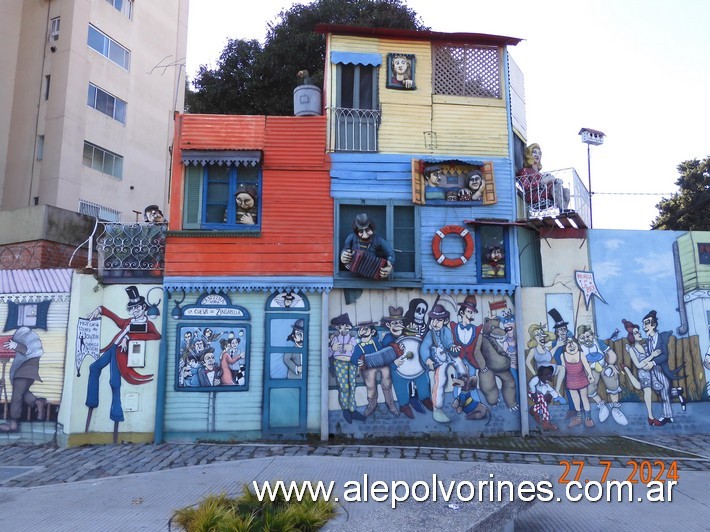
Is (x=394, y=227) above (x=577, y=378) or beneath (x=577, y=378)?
above

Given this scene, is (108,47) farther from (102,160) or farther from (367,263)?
(367,263)

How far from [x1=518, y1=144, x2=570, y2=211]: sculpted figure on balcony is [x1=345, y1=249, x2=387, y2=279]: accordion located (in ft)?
11.9

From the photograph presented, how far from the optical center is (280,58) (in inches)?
815

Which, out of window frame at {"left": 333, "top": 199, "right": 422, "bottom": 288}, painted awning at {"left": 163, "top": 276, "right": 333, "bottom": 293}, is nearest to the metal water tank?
window frame at {"left": 333, "top": 199, "right": 422, "bottom": 288}

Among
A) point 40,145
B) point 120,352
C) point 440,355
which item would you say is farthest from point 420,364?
point 40,145

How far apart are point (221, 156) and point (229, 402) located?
15.2 feet

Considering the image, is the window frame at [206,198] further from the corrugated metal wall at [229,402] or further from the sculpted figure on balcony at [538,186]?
the sculpted figure on balcony at [538,186]

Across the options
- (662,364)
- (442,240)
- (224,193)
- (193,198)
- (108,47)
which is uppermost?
(108,47)

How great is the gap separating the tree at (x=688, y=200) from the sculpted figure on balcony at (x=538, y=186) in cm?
1829

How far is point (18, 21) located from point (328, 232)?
19296 mm

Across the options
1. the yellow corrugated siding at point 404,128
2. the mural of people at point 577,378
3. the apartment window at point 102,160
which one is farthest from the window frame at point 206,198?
the apartment window at point 102,160

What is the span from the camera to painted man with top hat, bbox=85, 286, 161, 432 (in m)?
9.68

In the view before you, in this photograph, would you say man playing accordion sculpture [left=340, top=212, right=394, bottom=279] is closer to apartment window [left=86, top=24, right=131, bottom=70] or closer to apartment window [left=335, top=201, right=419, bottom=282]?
apartment window [left=335, top=201, right=419, bottom=282]

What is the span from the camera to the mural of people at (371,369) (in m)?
9.94
